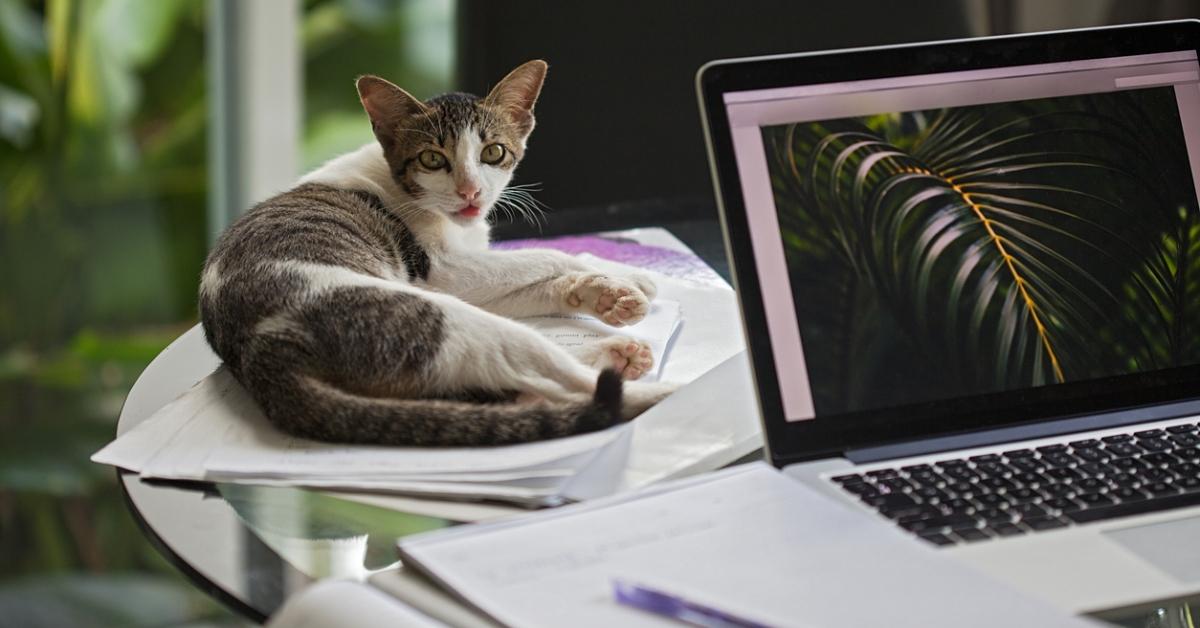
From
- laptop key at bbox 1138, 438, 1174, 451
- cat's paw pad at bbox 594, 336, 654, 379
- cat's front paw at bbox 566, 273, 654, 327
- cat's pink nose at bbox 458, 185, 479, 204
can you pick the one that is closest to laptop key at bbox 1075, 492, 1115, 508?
laptop key at bbox 1138, 438, 1174, 451

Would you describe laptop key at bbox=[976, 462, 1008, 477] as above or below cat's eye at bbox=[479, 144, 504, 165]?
below

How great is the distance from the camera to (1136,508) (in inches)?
32.0

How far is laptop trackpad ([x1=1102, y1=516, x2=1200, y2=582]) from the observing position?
0.75 meters

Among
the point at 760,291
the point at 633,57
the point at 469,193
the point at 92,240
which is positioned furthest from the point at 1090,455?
the point at 92,240

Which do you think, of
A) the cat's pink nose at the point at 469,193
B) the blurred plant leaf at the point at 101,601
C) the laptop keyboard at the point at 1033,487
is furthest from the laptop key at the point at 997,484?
the blurred plant leaf at the point at 101,601

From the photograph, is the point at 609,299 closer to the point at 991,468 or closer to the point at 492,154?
the point at 492,154

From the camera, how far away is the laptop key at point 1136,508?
31.3 inches

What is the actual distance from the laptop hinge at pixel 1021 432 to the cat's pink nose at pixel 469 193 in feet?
1.68

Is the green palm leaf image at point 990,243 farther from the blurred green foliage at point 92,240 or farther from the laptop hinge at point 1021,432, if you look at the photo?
the blurred green foliage at point 92,240

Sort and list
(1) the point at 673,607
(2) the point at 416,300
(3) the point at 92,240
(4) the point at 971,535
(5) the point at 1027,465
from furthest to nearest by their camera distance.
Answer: (3) the point at 92,240, (2) the point at 416,300, (5) the point at 1027,465, (4) the point at 971,535, (1) the point at 673,607

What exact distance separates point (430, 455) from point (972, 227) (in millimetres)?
423

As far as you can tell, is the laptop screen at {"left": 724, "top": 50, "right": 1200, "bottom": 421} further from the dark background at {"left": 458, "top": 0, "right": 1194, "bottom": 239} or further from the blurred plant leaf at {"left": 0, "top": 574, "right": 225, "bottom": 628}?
the blurred plant leaf at {"left": 0, "top": 574, "right": 225, "bottom": 628}

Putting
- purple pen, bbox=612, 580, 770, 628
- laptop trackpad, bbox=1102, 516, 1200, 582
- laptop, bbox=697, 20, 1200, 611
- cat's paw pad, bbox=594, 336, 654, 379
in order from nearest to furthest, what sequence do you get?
purple pen, bbox=612, 580, 770, 628, laptop trackpad, bbox=1102, 516, 1200, 582, laptop, bbox=697, 20, 1200, 611, cat's paw pad, bbox=594, 336, 654, 379

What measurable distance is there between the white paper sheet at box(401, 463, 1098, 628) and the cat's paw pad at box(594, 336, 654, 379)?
0.96 ft
